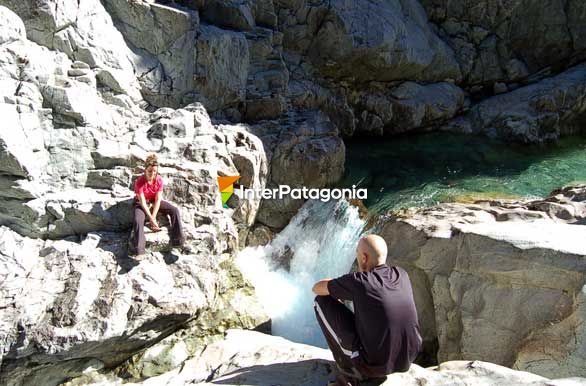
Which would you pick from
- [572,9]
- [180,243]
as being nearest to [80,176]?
[180,243]

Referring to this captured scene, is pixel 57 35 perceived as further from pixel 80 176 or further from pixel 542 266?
pixel 542 266

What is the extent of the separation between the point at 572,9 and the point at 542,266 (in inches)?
712

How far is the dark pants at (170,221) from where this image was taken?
7.20 meters

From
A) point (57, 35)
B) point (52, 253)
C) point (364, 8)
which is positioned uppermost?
point (364, 8)

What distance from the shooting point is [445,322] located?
21.5ft

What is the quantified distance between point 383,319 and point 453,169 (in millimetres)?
11631

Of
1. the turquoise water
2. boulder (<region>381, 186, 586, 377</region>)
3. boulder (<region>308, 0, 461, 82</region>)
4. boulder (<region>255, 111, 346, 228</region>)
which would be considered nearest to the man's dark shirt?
boulder (<region>381, 186, 586, 377</region>)

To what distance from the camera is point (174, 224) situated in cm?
757

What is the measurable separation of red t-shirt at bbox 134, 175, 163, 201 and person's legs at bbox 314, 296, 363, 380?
13.5 ft

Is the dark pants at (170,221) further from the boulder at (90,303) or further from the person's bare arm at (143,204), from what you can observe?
the boulder at (90,303)

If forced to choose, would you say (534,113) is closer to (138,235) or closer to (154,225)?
(154,225)

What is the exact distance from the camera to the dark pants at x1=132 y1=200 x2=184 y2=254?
7199 mm

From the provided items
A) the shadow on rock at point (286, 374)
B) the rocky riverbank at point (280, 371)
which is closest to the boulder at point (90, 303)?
the rocky riverbank at point (280, 371)

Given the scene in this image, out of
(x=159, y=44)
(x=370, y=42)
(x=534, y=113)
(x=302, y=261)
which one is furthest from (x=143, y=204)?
(x=534, y=113)
